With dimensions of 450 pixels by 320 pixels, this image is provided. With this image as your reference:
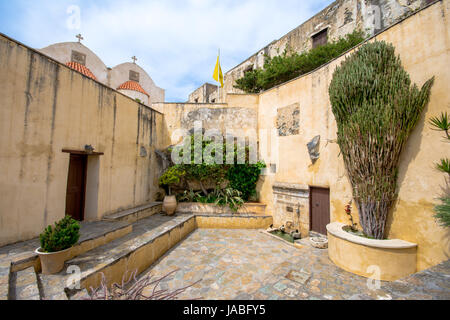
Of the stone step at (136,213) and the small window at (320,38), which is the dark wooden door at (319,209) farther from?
the small window at (320,38)

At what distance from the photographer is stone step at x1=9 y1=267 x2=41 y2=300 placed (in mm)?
2504

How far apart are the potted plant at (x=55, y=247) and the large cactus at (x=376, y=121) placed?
21.2 ft

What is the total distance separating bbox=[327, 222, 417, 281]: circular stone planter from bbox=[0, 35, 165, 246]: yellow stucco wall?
7022 millimetres

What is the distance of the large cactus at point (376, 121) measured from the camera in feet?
14.0

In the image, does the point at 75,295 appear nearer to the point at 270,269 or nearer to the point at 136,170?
the point at 270,269

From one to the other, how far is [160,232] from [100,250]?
1613 mm

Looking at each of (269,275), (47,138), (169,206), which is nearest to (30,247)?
(47,138)

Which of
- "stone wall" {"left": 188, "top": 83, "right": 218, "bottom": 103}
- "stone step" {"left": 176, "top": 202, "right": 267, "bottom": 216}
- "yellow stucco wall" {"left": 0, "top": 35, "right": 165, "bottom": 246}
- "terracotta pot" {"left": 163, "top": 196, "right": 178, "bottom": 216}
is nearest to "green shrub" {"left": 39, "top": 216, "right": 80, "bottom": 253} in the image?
"yellow stucco wall" {"left": 0, "top": 35, "right": 165, "bottom": 246}

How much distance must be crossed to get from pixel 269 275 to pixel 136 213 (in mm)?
4899

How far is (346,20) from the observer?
9.88 m

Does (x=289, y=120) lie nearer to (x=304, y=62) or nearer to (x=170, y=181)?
(x=304, y=62)

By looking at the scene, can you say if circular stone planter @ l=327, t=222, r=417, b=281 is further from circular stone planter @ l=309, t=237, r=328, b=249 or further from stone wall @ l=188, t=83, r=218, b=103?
stone wall @ l=188, t=83, r=218, b=103

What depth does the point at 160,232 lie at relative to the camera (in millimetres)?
5539
